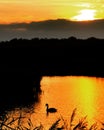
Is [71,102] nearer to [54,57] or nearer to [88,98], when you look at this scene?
[88,98]

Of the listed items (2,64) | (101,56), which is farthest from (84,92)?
(101,56)

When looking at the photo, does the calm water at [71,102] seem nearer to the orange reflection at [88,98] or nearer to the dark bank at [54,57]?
the orange reflection at [88,98]

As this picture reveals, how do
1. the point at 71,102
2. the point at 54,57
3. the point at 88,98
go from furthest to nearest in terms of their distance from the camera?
1. the point at 54,57
2. the point at 88,98
3. the point at 71,102

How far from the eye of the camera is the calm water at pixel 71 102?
5746 centimetres

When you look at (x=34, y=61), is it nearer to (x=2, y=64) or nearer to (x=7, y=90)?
(x=2, y=64)

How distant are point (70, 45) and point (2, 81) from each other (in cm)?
6323

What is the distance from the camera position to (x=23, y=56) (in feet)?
467

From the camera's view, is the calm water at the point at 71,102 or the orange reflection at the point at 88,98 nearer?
the calm water at the point at 71,102

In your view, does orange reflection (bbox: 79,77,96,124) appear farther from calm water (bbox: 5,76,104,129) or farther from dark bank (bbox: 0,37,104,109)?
dark bank (bbox: 0,37,104,109)

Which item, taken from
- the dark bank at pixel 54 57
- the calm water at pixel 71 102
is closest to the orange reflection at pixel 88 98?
the calm water at pixel 71 102

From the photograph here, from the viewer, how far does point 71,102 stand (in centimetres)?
7581

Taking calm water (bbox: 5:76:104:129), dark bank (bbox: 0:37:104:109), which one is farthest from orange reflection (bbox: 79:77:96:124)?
dark bank (bbox: 0:37:104:109)

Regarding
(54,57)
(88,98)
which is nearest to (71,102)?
(88,98)

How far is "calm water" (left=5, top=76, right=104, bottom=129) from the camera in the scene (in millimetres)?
57459
